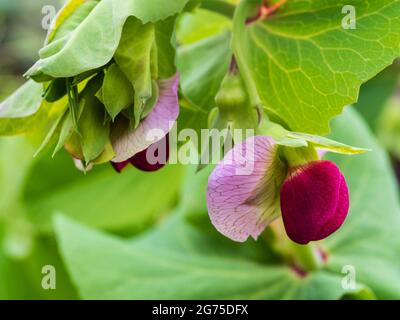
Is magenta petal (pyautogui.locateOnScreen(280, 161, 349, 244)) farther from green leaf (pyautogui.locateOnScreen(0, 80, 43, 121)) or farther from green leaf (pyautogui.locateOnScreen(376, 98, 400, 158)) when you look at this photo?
green leaf (pyautogui.locateOnScreen(376, 98, 400, 158))

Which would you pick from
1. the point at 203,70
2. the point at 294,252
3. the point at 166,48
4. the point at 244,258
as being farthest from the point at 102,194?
the point at 166,48

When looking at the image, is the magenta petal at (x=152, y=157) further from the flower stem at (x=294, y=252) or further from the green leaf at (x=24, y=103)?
the flower stem at (x=294, y=252)

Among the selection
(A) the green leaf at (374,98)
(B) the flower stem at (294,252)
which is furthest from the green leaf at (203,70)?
(A) the green leaf at (374,98)

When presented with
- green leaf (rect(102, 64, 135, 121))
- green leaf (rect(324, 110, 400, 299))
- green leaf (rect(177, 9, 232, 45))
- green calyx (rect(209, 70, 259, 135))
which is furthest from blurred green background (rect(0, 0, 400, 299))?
green leaf (rect(102, 64, 135, 121))

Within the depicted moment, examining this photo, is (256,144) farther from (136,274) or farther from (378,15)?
(136,274)

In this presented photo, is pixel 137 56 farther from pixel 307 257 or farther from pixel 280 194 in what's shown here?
pixel 307 257
